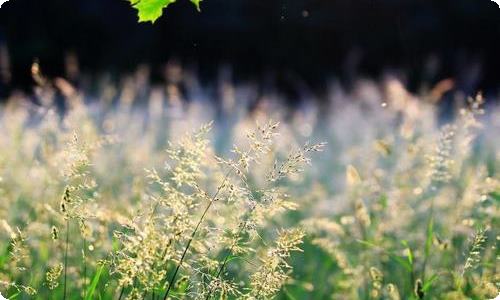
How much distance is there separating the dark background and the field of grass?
556mm

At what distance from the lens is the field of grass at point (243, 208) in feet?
5.80

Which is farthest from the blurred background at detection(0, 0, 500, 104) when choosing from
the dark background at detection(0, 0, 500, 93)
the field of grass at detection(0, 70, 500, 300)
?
the field of grass at detection(0, 70, 500, 300)

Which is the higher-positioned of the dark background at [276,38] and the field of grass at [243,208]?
the dark background at [276,38]

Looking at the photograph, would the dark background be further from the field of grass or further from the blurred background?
the field of grass

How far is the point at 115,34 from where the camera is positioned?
235 inches

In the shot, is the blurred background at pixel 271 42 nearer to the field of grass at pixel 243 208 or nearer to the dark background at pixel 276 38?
the dark background at pixel 276 38

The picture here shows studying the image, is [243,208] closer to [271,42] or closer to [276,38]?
[276,38]

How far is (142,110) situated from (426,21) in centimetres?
182

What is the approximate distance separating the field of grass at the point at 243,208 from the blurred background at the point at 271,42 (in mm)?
561

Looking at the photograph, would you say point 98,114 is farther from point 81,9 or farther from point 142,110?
point 81,9

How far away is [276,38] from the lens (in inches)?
231

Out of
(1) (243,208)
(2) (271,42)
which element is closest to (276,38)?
(2) (271,42)

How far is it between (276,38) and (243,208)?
4105 mm

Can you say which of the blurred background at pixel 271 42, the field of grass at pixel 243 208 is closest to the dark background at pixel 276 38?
the blurred background at pixel 271 42
